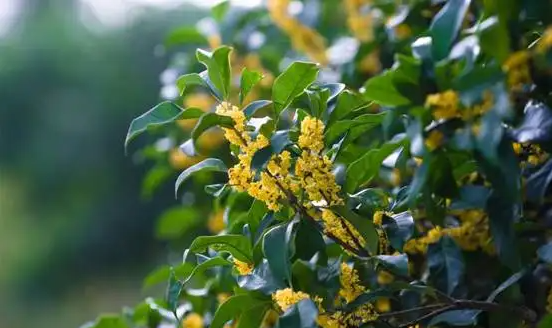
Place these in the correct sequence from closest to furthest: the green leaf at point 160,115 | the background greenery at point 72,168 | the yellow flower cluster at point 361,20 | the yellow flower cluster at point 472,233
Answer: the green leaf at point 160,115
the yellow flower cluster at point 472,233
the yellow flower cluster at point 361,20
the background greenery at point 72,168

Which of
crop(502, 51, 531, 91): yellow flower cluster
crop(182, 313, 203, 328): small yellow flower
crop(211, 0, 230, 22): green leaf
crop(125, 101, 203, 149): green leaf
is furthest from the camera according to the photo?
crop(211, 0, 230, 22): green leaf

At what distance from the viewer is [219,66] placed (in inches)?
25.8

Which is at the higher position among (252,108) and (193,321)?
(252,108)

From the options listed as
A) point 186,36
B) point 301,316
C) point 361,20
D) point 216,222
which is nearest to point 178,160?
point 216,222

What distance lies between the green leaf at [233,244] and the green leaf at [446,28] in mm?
225

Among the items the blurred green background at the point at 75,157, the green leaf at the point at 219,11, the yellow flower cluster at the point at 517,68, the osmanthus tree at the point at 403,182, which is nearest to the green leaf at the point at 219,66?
the osmanthus tree at the point at 403,182

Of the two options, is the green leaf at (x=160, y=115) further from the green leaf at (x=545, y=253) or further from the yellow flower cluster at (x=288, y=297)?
the green leaf at (x=545, y=253)

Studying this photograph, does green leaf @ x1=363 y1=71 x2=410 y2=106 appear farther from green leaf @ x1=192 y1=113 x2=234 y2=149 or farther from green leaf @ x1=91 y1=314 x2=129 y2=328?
green leaf @ x1=91 y1=314 x2=129 y2=328

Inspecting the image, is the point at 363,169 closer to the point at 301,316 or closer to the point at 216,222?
the point at 301,316

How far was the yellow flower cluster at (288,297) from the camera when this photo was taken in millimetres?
592

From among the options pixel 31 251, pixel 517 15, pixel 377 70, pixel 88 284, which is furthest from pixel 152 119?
pixel 31 251

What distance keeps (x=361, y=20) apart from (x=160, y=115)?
2.14 ft

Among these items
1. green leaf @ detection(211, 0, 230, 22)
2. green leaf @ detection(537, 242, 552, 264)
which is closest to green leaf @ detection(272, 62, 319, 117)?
green leaf @ detection(537, 242, 552, 264)

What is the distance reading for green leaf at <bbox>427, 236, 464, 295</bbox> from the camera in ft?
2.10
